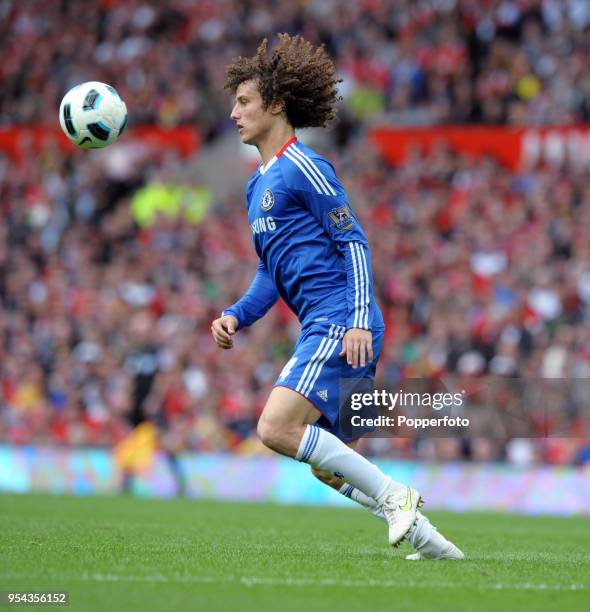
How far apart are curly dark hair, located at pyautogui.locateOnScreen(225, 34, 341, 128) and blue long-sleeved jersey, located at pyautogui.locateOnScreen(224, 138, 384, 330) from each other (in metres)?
0.24

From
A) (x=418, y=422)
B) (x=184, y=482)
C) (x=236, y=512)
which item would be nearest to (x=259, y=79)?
(x=418, y=422)

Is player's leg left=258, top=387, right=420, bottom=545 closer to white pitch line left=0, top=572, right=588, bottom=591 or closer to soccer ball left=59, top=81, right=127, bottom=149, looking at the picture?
white pitch line left=0, top=572, right=588, bottom=591

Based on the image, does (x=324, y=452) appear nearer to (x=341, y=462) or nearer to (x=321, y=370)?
(x=341, y=462)

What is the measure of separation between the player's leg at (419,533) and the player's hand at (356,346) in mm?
623

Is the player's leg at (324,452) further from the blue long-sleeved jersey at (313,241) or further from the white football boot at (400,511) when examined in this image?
the blue long-sleeved jersey at (313,241)

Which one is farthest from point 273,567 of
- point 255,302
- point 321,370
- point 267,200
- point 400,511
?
point 267,200

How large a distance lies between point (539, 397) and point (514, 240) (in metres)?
4.36

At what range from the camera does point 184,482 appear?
16.0 meters

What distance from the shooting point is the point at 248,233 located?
19.4 meters

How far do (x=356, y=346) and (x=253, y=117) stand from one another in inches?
56.8

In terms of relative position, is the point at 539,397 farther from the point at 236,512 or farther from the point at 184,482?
the point at 184,482

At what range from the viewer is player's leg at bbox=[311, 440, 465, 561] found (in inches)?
257

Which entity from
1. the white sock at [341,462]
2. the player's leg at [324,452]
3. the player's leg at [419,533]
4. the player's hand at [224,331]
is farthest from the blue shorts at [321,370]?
the player's hand at [224,331]

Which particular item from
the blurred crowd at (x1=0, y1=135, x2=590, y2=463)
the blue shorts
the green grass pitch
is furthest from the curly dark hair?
the blurred crowd at (x1=0, y1=135, x2=590, y2=463)
